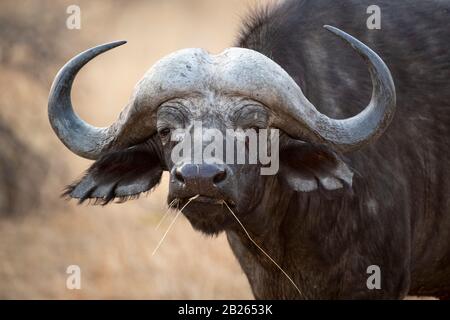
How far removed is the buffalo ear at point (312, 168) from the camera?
20.4ft

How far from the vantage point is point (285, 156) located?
6.40m

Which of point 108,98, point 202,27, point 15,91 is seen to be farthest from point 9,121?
point 202,27

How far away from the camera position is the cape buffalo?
237 inches

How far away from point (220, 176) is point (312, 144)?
775 mm

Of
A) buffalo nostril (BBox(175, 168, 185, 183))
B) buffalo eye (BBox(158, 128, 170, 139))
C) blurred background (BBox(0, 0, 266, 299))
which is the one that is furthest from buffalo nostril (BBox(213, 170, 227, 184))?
blurred background (BBox(0, 0, 266, 299))

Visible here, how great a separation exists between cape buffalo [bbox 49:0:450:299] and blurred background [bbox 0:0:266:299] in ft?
9.43

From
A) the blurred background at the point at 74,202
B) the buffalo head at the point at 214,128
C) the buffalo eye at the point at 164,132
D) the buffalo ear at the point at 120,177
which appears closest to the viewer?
the buffalo head at the point at 214,128

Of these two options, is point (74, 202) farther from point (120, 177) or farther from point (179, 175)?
point (179, 175)

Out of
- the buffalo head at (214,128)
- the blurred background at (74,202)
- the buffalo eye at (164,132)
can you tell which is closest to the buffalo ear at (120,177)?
the buffalo head at (214,128)

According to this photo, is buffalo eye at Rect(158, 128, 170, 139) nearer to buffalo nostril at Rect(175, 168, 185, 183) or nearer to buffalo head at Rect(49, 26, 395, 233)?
buffalo head at Rect(49, 26, 395, 233)

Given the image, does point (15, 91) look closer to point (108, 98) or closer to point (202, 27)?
point (108, 98)

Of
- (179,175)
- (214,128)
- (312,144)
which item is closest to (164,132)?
(214,128)

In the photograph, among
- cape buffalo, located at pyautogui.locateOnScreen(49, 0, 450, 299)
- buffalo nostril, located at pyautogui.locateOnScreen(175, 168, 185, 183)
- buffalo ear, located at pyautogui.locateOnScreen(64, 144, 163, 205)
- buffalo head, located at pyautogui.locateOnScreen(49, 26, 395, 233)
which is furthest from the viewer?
buffalo ear, located at pyautogui.locateOnScreen(64, 144, 163, 205)

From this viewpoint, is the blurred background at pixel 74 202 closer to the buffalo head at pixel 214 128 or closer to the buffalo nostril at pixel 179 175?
the buffalo head at pixel 214 128
